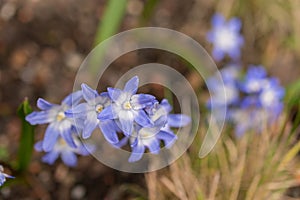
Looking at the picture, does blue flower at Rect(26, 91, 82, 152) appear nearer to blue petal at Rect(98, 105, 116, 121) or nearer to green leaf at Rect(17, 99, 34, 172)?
green leaf at Rect(17, 99, 34, 172)

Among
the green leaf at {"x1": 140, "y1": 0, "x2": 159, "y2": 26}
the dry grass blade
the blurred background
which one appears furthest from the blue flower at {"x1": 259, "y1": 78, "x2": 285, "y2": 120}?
the green leaf at {"x1": 140, "y1": 0, "x2": 159, "y2": 26}

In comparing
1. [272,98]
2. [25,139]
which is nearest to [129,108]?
[25,139]

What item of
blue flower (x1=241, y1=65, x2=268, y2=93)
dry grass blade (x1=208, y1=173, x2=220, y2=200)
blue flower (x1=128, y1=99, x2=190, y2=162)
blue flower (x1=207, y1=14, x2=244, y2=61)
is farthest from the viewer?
blue flower (x1=207, y1=14, x2=244, y2=61)

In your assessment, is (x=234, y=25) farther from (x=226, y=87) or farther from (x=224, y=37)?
(x=226, y=87)

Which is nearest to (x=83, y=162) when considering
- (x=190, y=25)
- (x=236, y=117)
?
(x=236, y=117)

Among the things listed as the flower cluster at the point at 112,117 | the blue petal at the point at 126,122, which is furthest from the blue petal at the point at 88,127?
the blue petal at the point at 126,122

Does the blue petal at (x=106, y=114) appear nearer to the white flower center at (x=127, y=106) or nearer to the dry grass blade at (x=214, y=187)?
the white flower center at (x=127, y=106)
